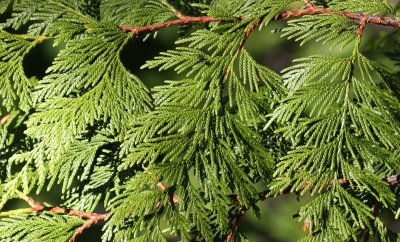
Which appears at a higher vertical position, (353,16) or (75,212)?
(353,16)

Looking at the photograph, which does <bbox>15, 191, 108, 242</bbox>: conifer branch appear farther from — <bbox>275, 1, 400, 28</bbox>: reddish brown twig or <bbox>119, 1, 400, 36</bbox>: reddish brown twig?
<bbox>275, 1, 400, 28</bbox>: reddish brown twig

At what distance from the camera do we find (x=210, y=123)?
3.08 ft

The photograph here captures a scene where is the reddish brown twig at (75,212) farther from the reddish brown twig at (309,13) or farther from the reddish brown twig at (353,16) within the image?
the reddish brown twig at (353,16)

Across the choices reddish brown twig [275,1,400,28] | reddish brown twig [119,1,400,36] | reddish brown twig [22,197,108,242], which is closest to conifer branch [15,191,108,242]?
reddish brown twig [22,197,108,242]

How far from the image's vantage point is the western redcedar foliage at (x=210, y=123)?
2.97 feet

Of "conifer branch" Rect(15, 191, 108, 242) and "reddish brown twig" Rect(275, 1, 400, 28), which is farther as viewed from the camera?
"conifer branch" Rect(15, 191, 108, 242)

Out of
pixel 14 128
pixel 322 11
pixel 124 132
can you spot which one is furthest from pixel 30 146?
pixel 322 11

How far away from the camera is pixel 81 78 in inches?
40.1

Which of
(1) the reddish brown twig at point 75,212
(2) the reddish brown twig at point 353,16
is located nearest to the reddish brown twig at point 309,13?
(2) the reddish brown twig at point 353,16

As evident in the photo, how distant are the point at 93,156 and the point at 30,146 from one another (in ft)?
0.68

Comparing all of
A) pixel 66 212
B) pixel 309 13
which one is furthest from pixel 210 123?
pixel 66 212

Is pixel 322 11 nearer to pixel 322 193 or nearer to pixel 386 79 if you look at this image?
pixel 386 79

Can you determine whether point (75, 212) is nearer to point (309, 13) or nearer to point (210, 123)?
point (210, 123)

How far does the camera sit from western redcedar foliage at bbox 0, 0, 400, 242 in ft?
2.97
